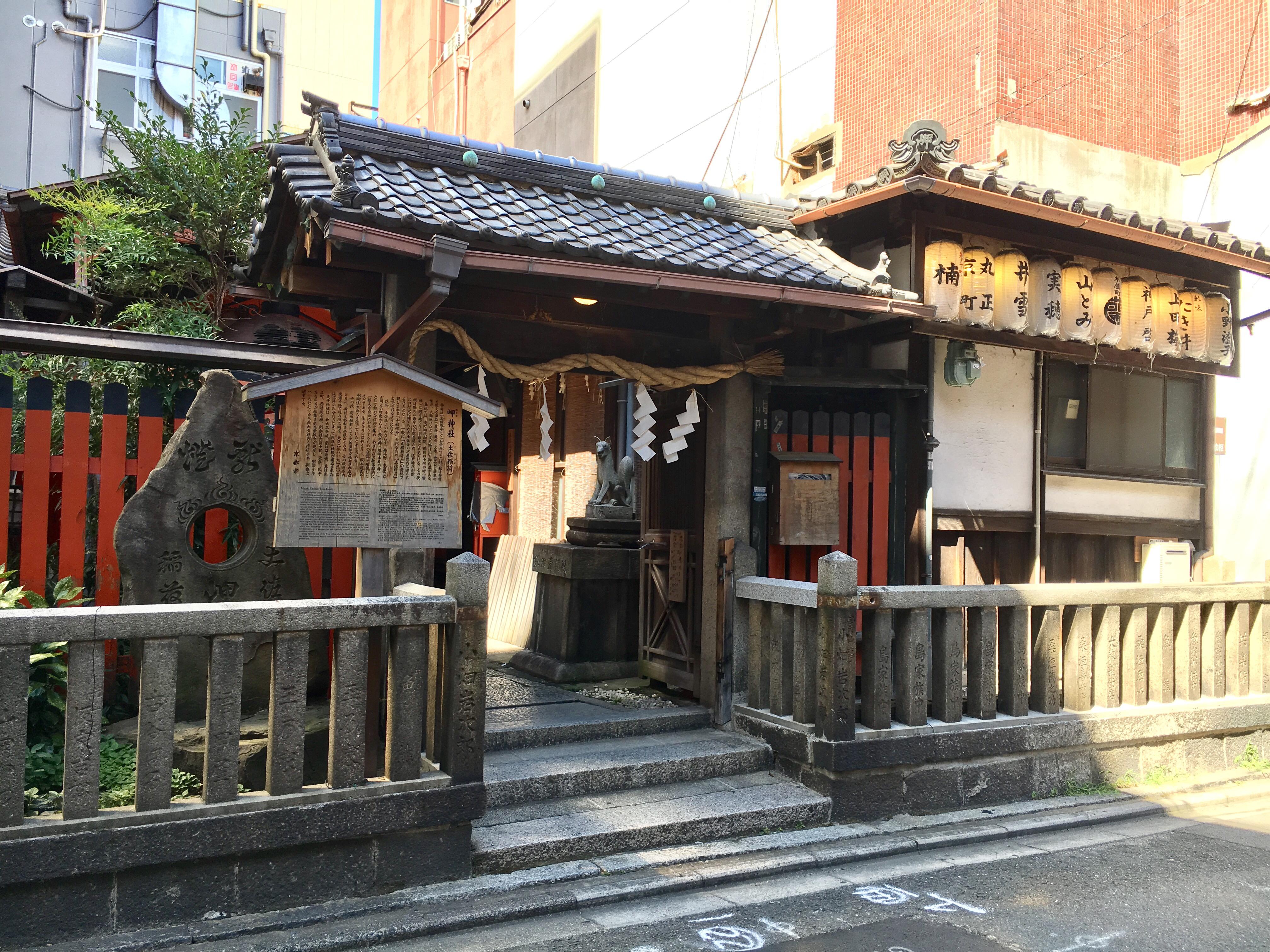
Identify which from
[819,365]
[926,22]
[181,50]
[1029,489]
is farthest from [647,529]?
[181,50]

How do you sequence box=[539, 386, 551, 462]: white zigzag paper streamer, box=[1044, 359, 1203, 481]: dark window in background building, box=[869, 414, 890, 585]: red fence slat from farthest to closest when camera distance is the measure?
box=[1044, 359, 1203, 481]: dark window in background building → box=[869, 414, 890, 585]: red fence slat → box=[539, 386, 551, 462]: white zigzag paper streamer

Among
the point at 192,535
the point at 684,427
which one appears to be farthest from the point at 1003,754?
the point at 192,535

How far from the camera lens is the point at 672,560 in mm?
9500

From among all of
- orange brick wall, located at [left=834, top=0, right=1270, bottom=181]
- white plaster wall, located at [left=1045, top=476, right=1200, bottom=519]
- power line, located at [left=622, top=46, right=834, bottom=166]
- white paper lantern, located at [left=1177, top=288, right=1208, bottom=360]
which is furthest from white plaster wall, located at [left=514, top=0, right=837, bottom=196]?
white plaster wall, located at [left=1045, top=476, right=1200, bottom=519]

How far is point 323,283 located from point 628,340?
262cm

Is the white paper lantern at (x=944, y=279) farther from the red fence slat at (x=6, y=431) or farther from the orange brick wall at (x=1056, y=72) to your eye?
the red fence slat at (x=6, y=431)

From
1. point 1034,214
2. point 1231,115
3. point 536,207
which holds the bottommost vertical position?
point 536,207

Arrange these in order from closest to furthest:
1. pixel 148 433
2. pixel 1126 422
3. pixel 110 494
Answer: pixel 110 494, pixel 148 433, pixel 1126 422

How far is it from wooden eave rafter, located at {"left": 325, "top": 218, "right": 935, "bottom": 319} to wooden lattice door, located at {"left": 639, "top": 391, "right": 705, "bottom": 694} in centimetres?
159

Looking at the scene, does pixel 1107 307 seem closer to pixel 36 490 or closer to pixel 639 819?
pixel 639 819

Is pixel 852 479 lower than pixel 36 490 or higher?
higher

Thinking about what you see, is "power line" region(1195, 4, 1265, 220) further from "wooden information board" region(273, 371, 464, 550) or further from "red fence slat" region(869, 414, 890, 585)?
"wooden information board" region(273, 371, 464, 550)

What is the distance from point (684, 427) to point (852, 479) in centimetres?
204

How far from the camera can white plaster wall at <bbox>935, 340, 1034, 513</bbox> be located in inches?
400
